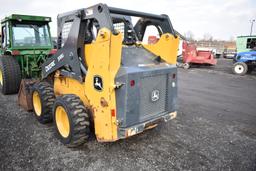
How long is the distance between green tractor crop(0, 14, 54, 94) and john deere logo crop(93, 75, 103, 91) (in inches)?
129

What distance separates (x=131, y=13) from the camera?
129 inches

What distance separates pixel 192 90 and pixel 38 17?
5.85 metres

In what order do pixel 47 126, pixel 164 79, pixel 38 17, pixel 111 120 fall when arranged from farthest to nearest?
pixel 38 17, pixel 47 126, pixel 164 79, pixel 111 120

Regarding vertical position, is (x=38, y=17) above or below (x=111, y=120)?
above

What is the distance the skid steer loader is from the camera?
9.61 ft

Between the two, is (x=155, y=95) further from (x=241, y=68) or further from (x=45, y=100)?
(x=241, y=68)

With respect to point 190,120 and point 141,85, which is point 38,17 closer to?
point 141,85

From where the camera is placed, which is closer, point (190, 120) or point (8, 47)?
point (190, 120)

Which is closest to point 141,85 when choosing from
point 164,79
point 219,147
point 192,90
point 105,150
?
point 164,79

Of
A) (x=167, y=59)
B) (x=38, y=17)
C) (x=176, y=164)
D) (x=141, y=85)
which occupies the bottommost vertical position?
(x=176, y=164)

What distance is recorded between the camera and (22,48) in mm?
6234

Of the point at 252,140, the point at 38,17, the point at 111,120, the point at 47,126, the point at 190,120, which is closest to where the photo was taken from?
the point at 111,120

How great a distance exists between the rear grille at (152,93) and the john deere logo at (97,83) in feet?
1.97

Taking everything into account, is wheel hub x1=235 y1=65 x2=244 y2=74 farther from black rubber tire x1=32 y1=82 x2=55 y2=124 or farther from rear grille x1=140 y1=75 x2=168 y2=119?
black rubber tire x1=32 y1=82 x2=55 y2=124
